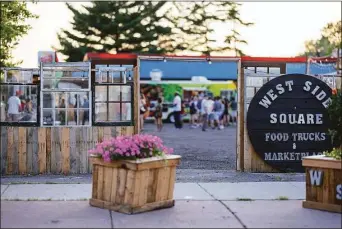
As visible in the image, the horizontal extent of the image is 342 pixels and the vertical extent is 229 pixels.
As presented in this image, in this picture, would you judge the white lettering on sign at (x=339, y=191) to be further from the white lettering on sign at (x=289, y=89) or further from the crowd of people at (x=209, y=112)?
the crowd of people at (x=209, y=112)

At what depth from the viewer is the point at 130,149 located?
24.3 feet

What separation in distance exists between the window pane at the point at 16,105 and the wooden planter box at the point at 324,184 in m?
5.54

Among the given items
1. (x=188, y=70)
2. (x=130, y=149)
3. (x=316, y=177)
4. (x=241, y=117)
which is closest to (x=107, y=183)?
(x=130, y=149)

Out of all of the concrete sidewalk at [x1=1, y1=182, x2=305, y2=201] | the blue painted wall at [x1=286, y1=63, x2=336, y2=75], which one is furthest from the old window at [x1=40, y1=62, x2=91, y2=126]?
the blue painted wall at [x1=286, y1=63, x2=336, y2=75]

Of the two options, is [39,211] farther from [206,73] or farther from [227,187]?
[206,73]

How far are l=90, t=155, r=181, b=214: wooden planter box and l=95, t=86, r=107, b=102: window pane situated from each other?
136 inches

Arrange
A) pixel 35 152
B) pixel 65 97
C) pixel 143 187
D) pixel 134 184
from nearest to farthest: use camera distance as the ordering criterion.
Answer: pixel 134 184 < pixel 143 187 < pixel 35 152 < pixel 65 97

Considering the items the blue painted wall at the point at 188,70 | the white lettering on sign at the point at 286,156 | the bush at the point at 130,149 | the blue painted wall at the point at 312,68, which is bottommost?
the white lettering on sign at the point at 286,156

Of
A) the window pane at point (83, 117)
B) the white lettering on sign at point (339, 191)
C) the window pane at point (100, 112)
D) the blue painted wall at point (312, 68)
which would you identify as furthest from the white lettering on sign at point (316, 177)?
the blue painted wall at point (312, 68)

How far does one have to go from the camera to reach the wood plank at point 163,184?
25.2 ft

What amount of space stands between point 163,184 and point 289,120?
4.56 m

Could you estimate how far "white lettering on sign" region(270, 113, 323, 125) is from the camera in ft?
37.7

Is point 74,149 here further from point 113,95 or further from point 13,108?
point 13,108

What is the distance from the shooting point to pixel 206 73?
3459 cm
